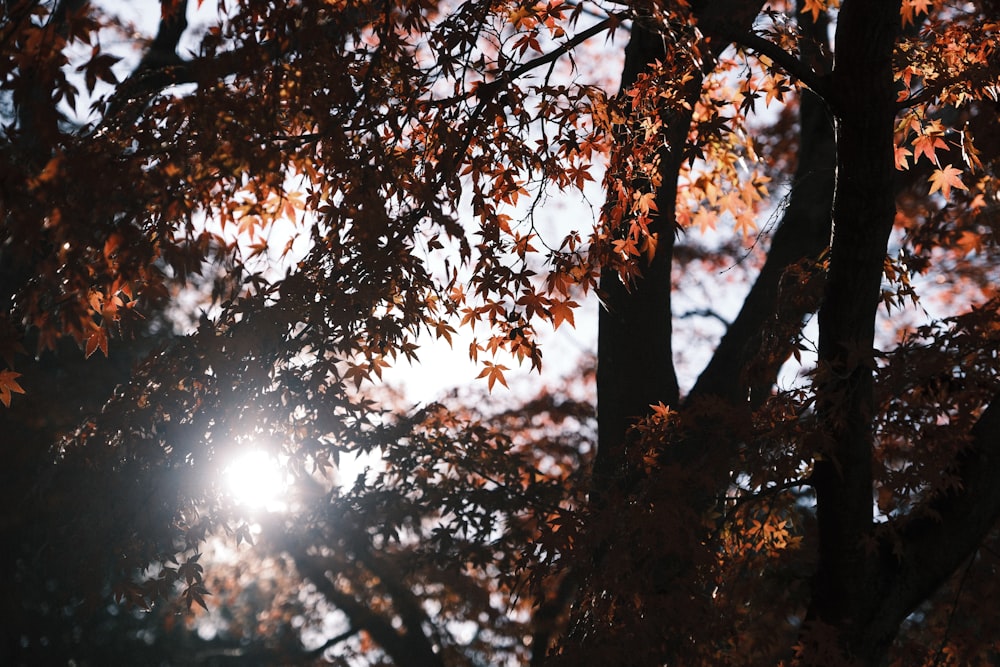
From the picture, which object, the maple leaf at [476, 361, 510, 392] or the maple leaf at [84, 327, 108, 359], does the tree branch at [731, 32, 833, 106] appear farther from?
the maple leaf at [84, 327, 108, 359]

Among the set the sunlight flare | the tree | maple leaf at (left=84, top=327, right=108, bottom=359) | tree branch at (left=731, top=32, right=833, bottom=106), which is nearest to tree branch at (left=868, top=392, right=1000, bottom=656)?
the tree

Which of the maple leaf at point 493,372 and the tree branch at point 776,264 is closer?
the maple leaf at point 493,372

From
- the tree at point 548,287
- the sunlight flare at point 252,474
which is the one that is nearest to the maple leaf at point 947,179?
the tree at point 548,287

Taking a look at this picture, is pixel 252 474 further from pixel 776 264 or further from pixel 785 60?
pixel 776 264

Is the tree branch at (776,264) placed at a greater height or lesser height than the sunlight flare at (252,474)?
greater

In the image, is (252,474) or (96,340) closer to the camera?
(96,340)

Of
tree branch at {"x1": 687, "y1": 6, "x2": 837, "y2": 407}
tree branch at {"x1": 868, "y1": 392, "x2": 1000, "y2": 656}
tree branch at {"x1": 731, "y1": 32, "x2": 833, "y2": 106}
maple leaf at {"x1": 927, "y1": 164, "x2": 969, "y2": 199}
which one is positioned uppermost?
tree branch at {"x1": 687, "y1": 6, "x2": 837, "y2": 407}

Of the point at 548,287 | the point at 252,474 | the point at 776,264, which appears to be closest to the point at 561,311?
the point at 548,287

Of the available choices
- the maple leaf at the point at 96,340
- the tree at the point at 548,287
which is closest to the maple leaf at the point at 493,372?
the tree at the point at 548,287

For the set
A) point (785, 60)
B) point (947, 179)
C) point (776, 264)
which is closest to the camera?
point (785, 60)

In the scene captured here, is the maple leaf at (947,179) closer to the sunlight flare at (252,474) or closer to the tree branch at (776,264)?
the tree branch at (776,264)

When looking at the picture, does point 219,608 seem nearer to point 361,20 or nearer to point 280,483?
point 280,483

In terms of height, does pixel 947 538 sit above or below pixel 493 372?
below

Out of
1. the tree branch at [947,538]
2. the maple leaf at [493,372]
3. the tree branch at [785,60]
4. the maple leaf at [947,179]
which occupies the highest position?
the tree branch at [785,60]
